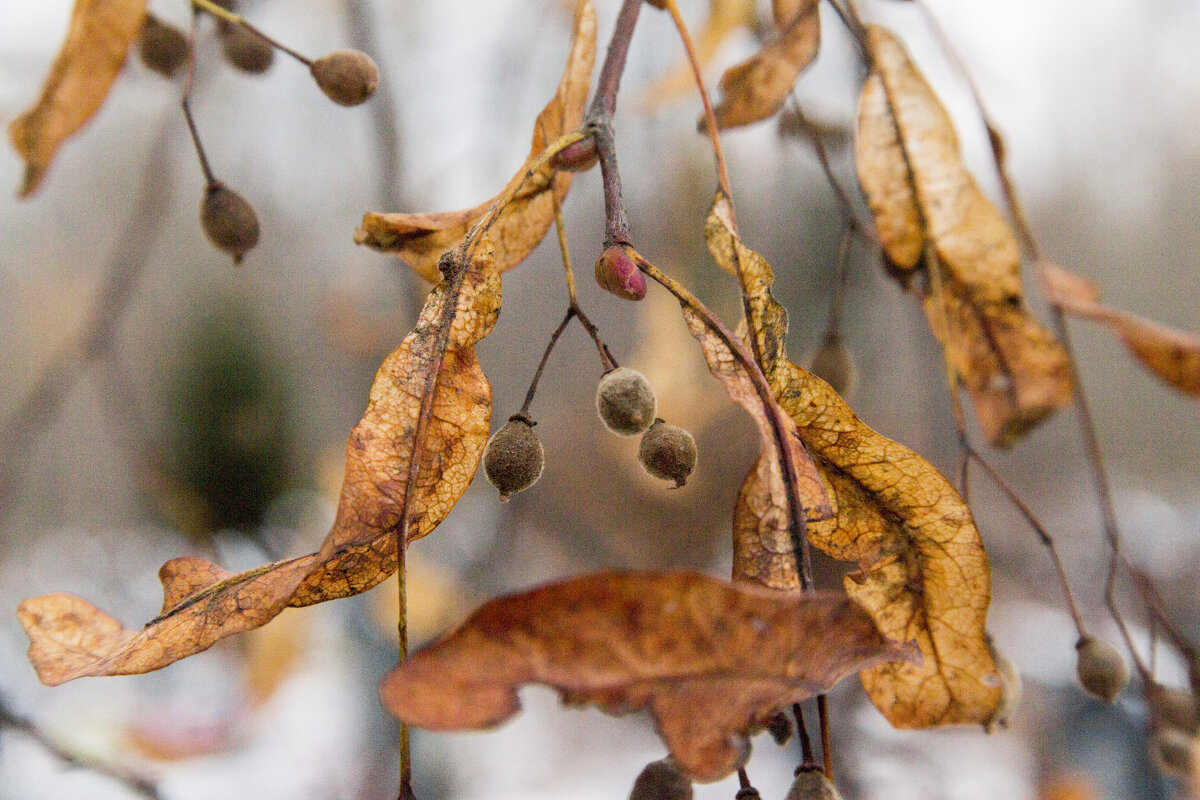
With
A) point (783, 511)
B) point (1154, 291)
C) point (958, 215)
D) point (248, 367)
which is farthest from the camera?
point (1154, 291)

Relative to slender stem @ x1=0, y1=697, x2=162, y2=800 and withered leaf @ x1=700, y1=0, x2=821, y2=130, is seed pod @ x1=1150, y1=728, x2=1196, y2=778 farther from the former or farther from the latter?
slender stem @ x1=0, y1=697, x2=162, y2=800

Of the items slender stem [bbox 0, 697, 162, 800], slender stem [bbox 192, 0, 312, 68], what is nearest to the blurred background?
slender stem [bbox 0, 697, 162, 800]

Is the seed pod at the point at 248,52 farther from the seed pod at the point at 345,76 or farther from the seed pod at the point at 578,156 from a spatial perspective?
the seed pod at the point at 578,156

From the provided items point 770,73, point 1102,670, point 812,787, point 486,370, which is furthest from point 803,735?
point 486,370

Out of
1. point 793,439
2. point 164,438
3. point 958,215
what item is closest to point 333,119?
point 164,438

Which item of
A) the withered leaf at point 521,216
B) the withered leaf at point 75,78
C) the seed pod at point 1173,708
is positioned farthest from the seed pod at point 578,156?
the seed pod at point 1173,708

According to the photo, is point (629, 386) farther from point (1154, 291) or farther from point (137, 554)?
point (1154, 291)
